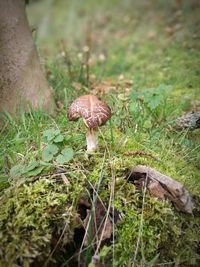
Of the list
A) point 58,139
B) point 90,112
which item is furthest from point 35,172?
point 90,112

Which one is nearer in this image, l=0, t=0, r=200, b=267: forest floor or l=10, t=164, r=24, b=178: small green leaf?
l=0, t=0, r=200, b=267: forest floor

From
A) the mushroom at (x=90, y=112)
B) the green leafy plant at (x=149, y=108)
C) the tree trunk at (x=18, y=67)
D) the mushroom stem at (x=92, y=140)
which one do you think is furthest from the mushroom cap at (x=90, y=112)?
the tree trunk at (x=18, y=67)

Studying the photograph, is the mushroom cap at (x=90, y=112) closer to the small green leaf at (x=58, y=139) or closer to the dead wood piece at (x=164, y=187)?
the small green leaf at (x=58, y=139)

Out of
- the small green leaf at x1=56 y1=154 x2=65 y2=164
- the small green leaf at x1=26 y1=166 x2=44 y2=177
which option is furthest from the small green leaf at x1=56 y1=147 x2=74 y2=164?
the small green leaf at x1=26 y1=166 x2=44 y2=177

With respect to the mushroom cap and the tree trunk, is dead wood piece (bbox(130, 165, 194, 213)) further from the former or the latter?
the tree trunk

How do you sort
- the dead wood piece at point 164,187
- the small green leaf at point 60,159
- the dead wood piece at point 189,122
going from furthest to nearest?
the dead wood piece at point 189,122, the small green leaf at point 60,159, the dead wood piece at point 164,187

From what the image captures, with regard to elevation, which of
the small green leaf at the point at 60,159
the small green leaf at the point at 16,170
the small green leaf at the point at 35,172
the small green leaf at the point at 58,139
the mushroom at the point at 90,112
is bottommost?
the small green leaf at the point at 35,172

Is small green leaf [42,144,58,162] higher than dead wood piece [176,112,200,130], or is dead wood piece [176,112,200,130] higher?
small green leaf [42,144,58,162]

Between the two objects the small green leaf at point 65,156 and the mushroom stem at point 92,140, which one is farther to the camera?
the mushroom stem at point 92,140
